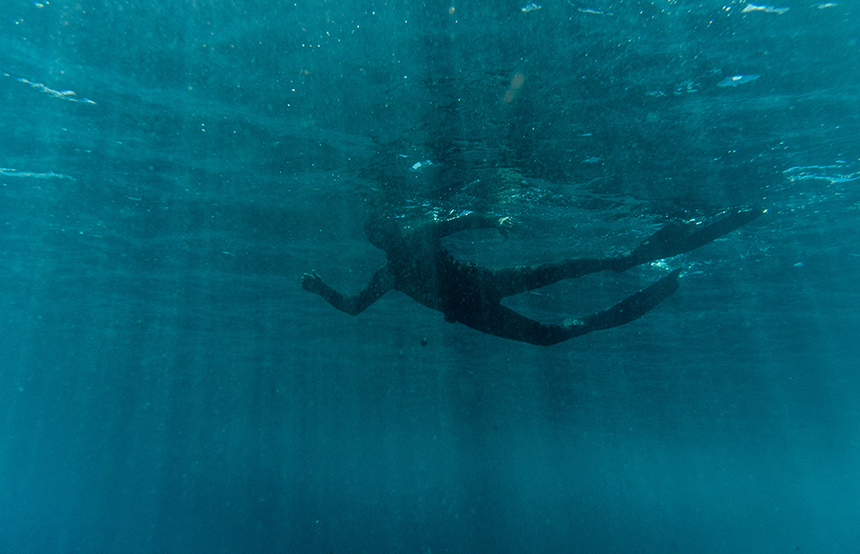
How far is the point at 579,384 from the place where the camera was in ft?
100

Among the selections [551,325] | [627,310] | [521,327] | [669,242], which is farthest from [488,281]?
[669,242]

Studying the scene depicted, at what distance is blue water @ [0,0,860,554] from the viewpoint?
7.70 meters

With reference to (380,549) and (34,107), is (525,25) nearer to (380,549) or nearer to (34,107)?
(34,107)

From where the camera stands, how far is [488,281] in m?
7.09

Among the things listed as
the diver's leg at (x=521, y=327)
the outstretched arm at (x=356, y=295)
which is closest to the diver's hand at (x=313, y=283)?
the outstretched arm at (x=356, y=295)

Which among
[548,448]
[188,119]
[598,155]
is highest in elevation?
[188,119]

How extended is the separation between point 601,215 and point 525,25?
694 cm

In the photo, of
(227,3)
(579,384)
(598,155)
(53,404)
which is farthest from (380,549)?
(53,404)

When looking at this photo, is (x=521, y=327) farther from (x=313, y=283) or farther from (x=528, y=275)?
(x=313, y=283)

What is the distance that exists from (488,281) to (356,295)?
2360 millimetres

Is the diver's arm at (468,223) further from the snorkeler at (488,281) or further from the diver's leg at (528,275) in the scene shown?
the diver's leg at (528,275)

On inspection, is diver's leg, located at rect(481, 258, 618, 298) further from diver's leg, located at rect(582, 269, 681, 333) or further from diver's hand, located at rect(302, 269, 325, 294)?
diver's hand, located at rect(302, 269, 325, 294)

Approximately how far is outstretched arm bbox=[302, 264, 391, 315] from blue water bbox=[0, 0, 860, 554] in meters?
4.00

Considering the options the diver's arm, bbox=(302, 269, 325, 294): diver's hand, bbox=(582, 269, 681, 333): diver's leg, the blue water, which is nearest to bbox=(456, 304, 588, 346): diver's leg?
bbox=(582, 269, 681, 333): diver's leg
